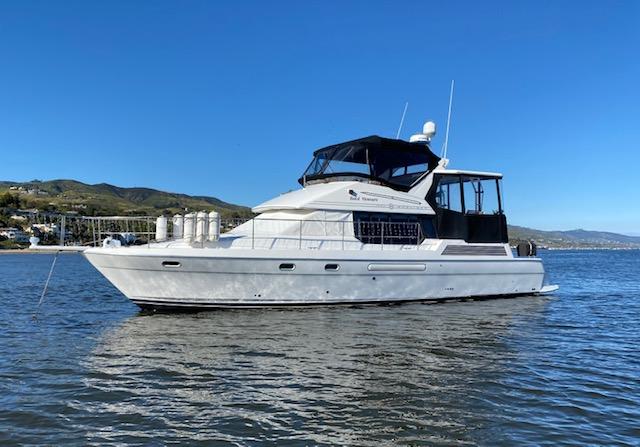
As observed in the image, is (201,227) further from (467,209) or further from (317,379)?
(467,209)

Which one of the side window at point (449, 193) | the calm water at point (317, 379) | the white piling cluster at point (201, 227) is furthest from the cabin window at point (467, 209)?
the white piling cluster at point (201, 227)

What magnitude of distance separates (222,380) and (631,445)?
15.5 ft

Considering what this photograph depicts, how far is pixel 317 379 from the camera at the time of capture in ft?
22.0

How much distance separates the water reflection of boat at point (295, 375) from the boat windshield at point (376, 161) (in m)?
4.61

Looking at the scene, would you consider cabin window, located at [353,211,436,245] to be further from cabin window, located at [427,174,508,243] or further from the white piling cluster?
the white piling cluster

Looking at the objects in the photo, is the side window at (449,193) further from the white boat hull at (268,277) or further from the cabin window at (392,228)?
the white boat hull at (268,277)

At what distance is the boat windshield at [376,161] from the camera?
560 inches

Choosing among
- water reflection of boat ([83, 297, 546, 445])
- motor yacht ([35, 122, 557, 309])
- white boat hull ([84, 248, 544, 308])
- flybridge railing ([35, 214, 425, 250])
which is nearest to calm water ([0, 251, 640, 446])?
water reflection of boat ([83, 297, 546, 445])

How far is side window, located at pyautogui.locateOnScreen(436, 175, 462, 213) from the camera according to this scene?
1477 centimetres

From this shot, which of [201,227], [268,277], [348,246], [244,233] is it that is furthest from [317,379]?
[244,233]

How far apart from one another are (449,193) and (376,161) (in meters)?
2.51

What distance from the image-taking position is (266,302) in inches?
466

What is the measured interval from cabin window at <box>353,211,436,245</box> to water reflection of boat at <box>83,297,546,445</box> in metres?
2.65

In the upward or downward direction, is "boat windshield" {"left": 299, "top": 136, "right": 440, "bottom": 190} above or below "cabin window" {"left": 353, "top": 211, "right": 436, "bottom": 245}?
above
